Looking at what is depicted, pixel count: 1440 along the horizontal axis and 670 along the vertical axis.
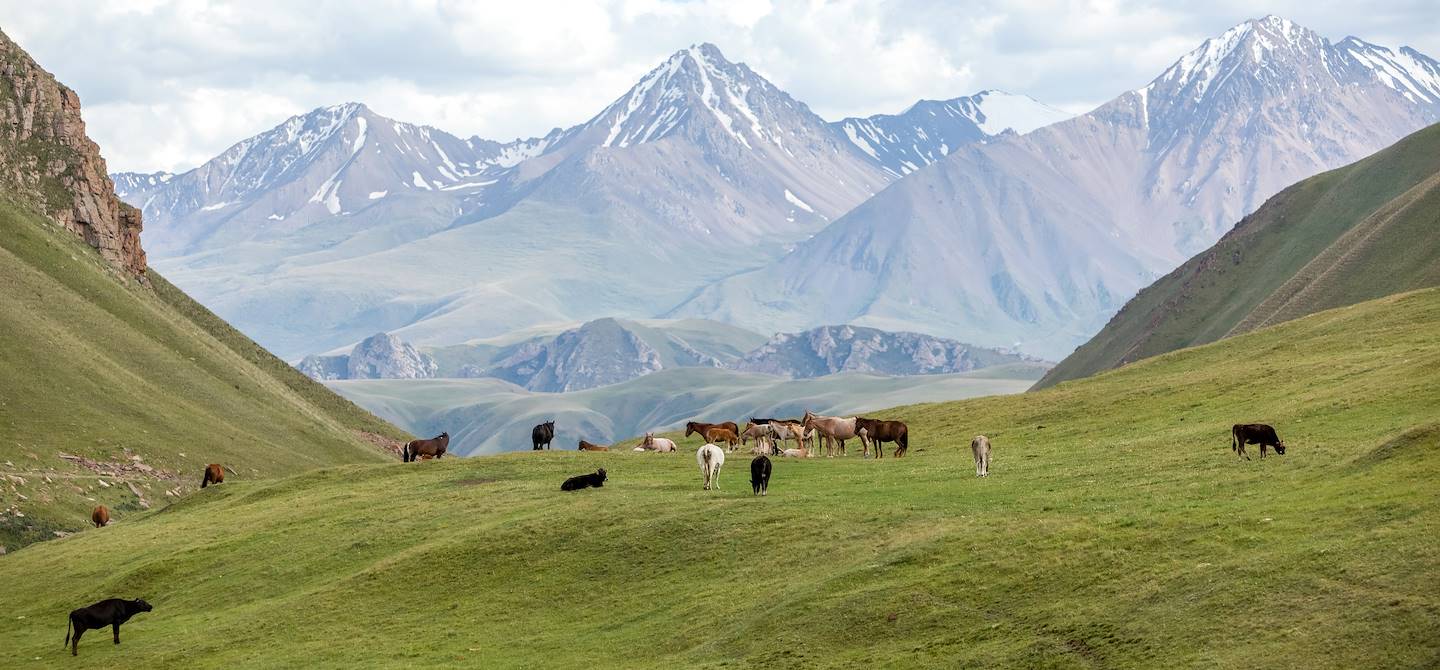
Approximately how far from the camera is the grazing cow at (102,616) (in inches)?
1810

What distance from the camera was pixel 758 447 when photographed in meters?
69.6

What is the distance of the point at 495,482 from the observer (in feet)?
215

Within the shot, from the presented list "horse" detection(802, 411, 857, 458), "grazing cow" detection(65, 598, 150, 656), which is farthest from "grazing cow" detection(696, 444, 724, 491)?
"grazing cow" detection(65, 598, 150, 656)

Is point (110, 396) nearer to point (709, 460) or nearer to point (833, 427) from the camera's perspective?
point (833, 427)

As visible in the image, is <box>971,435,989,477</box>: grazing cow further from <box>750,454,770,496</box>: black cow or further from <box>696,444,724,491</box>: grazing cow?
<box>696,444,724,491</box>: grazing cow

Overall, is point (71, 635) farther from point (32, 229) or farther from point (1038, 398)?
point (32, 229)

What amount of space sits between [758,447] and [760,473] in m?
17.7

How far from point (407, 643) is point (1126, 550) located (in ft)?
67.8

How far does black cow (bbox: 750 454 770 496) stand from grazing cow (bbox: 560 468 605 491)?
8441mm

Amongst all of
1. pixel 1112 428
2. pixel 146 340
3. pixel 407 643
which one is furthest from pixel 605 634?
pixel 146 340

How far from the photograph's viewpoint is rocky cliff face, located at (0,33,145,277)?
6486 inches

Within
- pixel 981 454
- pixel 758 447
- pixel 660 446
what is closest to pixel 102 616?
pixel 981 454

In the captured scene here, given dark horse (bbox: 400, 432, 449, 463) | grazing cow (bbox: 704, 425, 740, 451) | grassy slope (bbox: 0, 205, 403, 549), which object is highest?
grassy slope (bbox: 0, 205, 403, 549)

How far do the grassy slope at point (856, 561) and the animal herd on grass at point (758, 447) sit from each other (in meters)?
0.96
